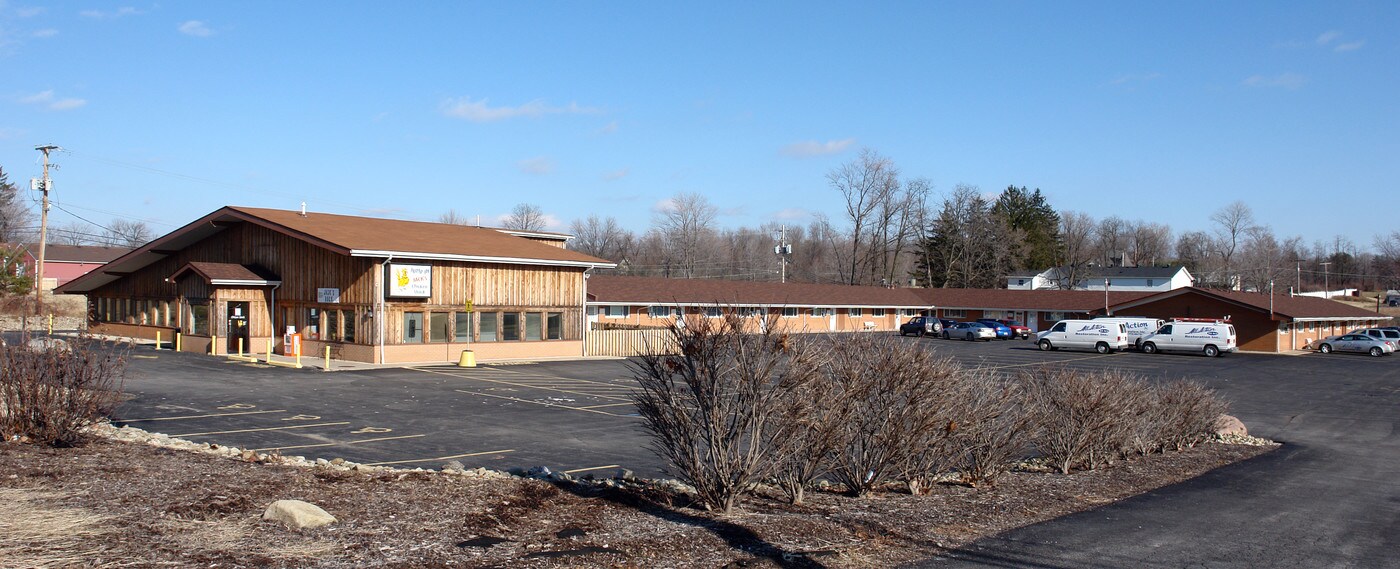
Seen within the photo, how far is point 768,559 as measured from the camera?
7.05 meters

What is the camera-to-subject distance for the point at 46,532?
23.0 ft

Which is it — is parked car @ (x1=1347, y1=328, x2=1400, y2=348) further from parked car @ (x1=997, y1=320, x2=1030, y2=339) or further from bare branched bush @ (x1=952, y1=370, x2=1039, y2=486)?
bare branched bush @ (x1=952, y1=370, x2=1039, y2=486)

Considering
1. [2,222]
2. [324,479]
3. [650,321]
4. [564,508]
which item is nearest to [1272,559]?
[564,508]

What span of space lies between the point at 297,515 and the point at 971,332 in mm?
57027

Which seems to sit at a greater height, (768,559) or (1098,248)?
(1098,248)

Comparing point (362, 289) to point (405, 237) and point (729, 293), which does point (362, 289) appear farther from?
point (729, 293)

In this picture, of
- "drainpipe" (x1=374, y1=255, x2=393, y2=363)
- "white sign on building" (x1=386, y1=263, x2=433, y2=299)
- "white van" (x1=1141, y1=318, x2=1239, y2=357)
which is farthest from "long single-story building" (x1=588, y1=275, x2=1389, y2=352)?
"drainpipe" (x1=374, y1=255, x2=393, y2=363)

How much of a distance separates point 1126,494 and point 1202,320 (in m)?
46.1

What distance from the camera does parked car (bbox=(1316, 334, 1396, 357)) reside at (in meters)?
50.5

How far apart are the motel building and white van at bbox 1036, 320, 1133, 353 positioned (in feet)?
86.7

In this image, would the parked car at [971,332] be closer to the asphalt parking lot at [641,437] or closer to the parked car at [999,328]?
the parked car at [999,328]

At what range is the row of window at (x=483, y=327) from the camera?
32.9 m

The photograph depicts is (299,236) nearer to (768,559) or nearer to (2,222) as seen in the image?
(768,559)

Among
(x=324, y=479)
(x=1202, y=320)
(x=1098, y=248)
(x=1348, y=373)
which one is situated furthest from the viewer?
(x=1098, y=248)
